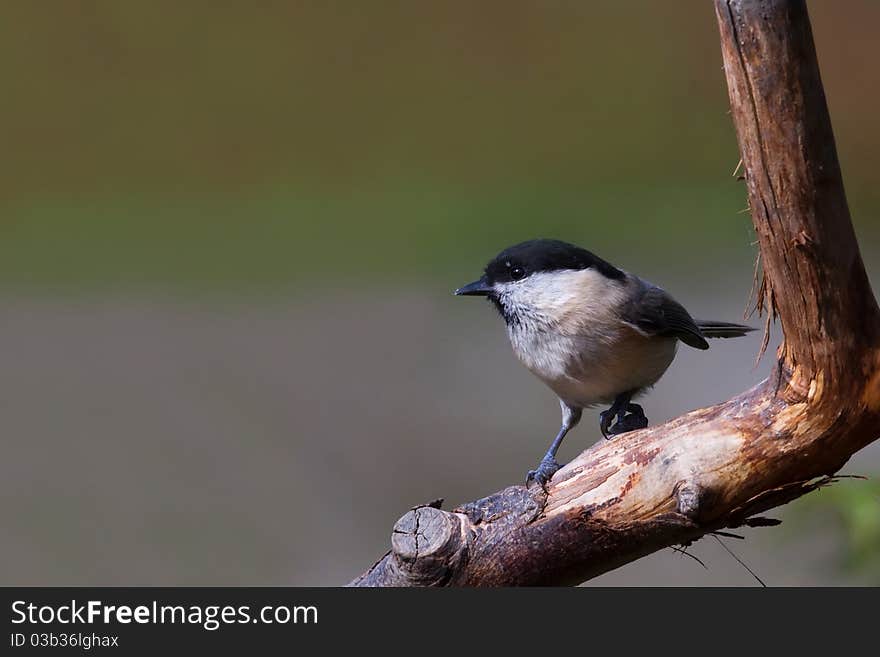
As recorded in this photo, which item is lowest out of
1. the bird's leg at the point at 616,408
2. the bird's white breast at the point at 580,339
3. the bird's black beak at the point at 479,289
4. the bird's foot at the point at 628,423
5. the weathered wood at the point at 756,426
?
the weathered wood at the point at 756,426

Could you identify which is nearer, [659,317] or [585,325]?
[585,325]

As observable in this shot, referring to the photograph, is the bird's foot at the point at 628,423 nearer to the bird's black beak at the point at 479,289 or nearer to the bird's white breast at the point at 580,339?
the bird's white breast at the point at 580,339

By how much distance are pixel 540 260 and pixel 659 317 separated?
A: 18.5 inches

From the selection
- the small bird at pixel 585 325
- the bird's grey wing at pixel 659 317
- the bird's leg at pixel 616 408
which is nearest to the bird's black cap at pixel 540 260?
the small bird at pixel 585 325

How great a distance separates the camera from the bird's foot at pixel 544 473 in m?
3.13

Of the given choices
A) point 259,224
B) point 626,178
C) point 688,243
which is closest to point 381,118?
point 259,224

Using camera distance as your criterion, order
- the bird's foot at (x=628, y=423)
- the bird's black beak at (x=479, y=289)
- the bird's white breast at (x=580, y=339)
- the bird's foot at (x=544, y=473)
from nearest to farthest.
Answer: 1. the bird's foot at (x=544, y=473)
2. the bird's white breast at (x=580, y=339)
3. the bird's foot at (x=628, y=423)
4. the bird's black beak at (x=479, y=289)

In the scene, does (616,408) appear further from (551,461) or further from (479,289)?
(479,289)

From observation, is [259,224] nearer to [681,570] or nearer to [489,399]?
[489,399]

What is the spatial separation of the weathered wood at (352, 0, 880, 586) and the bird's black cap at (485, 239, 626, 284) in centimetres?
94

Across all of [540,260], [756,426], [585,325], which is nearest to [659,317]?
[585,325]

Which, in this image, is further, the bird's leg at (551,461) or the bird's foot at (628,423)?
the bird's foot at (628,423)

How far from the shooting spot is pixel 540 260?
3836mm

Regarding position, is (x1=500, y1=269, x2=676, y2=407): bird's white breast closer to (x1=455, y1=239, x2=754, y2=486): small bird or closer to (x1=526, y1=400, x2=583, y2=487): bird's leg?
(x1=455, y1=239, x2=754, y2=486): small bird
